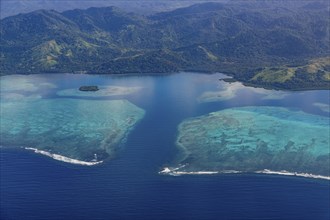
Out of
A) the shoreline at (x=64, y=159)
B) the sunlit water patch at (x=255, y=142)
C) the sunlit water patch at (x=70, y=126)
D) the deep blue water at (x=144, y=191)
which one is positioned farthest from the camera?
the sunlit water patch at (x=70, y=126)

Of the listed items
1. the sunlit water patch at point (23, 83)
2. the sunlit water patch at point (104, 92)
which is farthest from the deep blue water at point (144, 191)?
the sunlit water patch at point (23, 83)

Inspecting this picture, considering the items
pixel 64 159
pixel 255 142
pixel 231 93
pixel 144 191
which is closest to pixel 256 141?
pixel 255 142

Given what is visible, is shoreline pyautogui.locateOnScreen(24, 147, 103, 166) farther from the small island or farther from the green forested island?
the green forested island

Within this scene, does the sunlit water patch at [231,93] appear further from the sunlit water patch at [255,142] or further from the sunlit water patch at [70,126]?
the sunlit water patch at [70,126]

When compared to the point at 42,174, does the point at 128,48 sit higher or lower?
higher

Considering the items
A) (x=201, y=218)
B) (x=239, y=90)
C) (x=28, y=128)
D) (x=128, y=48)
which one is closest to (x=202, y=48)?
(x=128, y=48)

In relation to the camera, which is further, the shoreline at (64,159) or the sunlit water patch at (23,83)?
the sunlit water patch at (23,83)

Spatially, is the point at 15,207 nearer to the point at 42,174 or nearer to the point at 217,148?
the point at 42,174
